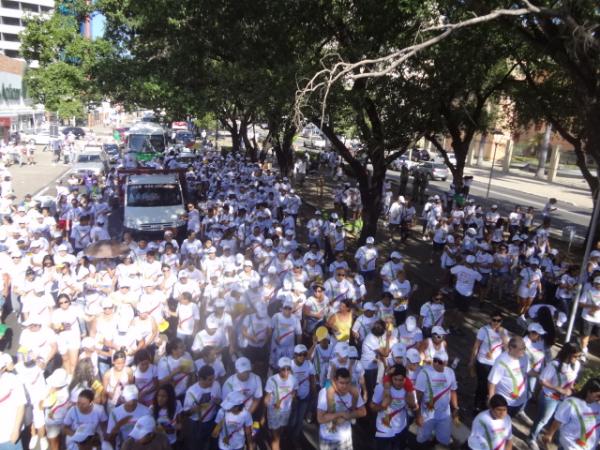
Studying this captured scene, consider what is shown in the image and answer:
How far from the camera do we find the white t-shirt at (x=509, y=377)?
19.4 ft

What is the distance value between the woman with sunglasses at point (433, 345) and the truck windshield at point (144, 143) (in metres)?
26.1

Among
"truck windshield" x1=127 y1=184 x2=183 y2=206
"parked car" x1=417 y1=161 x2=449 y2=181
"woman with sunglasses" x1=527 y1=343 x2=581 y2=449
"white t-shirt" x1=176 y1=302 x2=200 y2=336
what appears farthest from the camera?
"parked car" x1=417 y1=161 x2=449 y2=181

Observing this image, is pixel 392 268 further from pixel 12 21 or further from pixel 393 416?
pixel 12 21

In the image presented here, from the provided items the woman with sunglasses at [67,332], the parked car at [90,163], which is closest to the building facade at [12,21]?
the parked car at [90,163]

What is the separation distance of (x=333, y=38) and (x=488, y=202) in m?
17.5

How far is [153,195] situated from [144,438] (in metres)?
10.8

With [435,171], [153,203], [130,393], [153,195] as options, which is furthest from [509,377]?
[435,171]

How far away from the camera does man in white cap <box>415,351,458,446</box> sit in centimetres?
554

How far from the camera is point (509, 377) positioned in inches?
233

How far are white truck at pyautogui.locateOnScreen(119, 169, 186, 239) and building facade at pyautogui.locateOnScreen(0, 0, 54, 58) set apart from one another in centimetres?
7964

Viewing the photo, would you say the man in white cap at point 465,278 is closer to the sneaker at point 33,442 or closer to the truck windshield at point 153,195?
the sneaker at point 33,442

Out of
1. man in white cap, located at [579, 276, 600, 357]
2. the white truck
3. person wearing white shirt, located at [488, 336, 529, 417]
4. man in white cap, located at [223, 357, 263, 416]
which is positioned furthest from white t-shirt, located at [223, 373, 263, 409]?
the white truck

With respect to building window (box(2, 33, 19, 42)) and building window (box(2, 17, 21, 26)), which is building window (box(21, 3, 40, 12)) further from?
building window (box(2, 33, 19, 42))

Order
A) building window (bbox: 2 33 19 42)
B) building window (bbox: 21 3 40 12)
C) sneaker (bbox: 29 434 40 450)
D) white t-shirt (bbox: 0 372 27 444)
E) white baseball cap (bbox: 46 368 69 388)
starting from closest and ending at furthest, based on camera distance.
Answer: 1. white t-shirt (bbox: 0 372 27 444)
2. white baseball cap (bbox: 46 368 69 388)
3. sneaker (bbox: 29 434 40 450)
4. building window (bbox: 2 33 19 42)
5. building window (bbox: 21 3 40 12)
